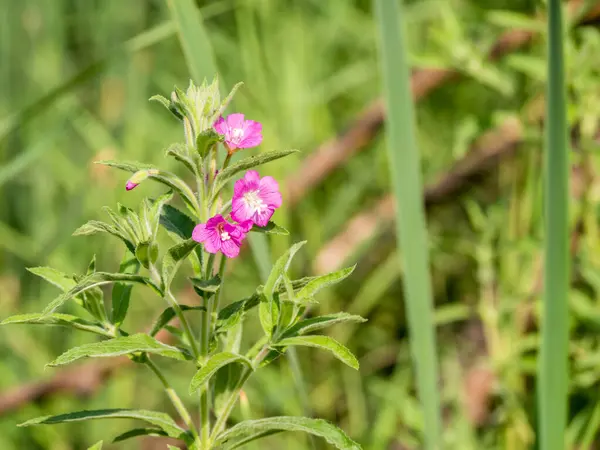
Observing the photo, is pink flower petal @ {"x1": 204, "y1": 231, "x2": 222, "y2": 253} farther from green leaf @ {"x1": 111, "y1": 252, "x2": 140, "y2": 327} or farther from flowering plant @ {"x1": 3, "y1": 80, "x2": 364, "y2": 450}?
green leaf @ {"x1": 111, "y1": 252, "x2": 140, "y2": 327}

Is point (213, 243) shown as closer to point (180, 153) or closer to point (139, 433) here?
point (180, 153)

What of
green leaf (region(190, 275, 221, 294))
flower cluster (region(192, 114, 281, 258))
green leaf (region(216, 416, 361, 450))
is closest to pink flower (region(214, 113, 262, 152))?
flower cluster (region(192, 114, 281, 258))

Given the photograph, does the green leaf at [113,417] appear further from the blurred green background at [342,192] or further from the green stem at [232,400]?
the blurred green background at [342,192]

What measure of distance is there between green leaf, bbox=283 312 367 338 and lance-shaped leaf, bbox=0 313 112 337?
15cm

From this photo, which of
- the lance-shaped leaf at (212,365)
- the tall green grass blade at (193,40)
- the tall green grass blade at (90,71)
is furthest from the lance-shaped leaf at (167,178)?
the tall green grass blade at (90,71)

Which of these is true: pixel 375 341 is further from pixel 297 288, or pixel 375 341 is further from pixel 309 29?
pixel 297 288

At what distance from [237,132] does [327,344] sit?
17cm

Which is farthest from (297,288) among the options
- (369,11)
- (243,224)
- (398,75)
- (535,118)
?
(369,11)

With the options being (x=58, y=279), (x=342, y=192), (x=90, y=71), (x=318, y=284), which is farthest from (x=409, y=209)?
(x=342, y=192)

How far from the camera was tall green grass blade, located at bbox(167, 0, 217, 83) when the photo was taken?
33.2 inches

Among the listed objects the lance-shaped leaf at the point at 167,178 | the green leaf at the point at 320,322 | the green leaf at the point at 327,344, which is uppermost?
the lance-shaped leaf at the point at 167,178

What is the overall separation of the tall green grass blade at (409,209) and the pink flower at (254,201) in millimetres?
270

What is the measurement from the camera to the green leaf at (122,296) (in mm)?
629

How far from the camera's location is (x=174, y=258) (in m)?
0.57
